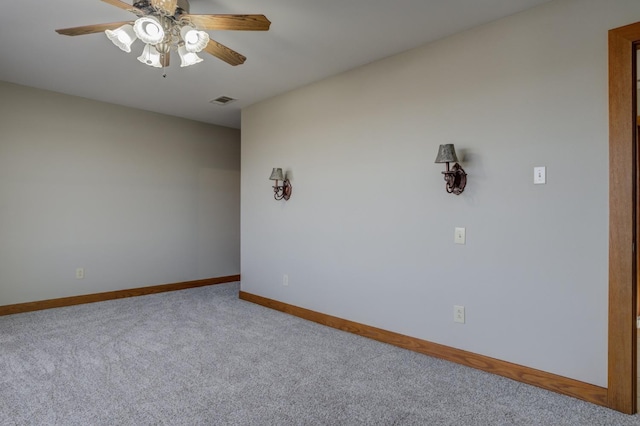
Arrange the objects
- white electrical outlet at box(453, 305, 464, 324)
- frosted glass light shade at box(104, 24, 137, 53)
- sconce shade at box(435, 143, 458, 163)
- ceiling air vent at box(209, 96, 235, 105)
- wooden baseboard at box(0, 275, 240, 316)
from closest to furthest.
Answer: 1. frosted glass light shade at box(104, 24, 137, 53)
2. sconce shade at box(435, 143, 458, 163)
3. white electrical outlet at box(453, 305, 464, 324)
4. wooden baseboard at box(0, 275, 240, 316)
5. ceiling air vent at box(209, 96, 235, 105)

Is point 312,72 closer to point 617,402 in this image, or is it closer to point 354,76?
point 354,76

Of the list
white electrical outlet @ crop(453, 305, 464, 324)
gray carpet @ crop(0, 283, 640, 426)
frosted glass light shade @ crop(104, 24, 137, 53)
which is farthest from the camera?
white electrical outlet @ crop(453, 305, 464, 324)

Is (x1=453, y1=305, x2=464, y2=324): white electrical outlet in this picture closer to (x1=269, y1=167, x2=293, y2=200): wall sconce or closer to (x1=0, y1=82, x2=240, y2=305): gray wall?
(x1=269, y1=167, x2=293, y2=200): wall sconce

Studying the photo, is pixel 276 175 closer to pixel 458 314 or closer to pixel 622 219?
pixel 458 314

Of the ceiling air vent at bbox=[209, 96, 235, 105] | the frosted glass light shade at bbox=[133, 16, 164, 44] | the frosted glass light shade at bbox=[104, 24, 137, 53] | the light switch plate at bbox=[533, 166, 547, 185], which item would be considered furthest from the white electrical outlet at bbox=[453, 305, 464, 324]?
the ceiling air vent at bbox=[209, 96, 235, 105]

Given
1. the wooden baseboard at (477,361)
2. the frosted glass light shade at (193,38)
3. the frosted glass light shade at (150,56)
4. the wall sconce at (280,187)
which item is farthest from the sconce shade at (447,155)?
the frosted glass light shade at (150,56)

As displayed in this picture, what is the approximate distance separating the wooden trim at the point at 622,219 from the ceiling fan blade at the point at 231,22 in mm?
1957

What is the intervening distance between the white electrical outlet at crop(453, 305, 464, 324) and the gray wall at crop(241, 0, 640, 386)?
0.04 meters

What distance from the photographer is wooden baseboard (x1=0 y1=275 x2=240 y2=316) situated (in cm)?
391

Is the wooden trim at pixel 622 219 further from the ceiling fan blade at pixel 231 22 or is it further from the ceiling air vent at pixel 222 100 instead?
the ceiling air vent at pixel 222 100

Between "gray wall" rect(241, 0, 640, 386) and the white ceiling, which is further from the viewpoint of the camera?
the white ceiling

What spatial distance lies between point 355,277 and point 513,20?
2.29m

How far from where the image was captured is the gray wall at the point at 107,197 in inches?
155

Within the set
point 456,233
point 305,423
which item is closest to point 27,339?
point 305,423
